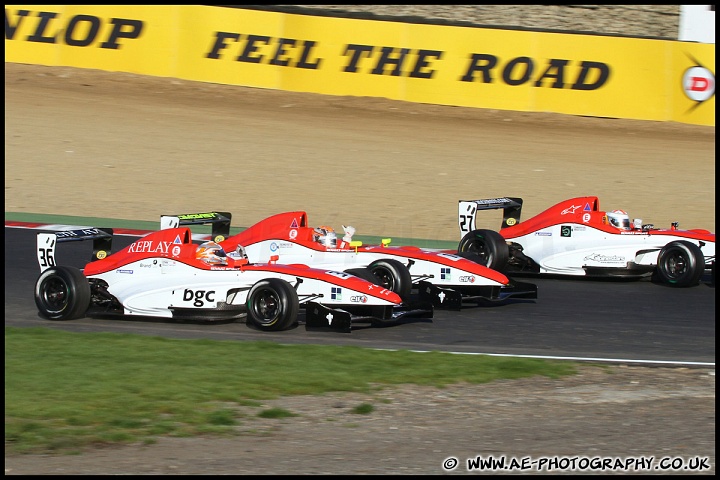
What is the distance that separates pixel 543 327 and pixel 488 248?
2848 mm

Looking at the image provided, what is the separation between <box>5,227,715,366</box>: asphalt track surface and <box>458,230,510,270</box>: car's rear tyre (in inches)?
29.8

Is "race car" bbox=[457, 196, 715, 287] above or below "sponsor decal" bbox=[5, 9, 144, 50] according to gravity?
below

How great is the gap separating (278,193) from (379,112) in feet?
18.6

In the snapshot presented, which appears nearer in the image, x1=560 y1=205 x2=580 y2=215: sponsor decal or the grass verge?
the grass verge

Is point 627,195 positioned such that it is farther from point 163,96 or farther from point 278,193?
point 163,96

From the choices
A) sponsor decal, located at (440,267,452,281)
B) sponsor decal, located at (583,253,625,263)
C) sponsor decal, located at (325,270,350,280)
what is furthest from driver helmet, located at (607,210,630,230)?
sponsor decal, located at (325,270,350,280)

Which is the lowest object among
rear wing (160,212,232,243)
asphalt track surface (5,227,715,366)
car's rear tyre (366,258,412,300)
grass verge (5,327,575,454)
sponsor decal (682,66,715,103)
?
grass verge (5,327,575,454)

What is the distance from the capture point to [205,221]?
14727 millimetres

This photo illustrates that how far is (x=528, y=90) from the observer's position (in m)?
25.1

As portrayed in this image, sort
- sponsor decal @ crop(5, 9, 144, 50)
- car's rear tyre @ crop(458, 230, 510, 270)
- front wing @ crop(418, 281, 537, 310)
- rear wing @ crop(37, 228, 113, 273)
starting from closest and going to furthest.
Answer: rear wing @ crop(37, 228, 113, 273) → front wing @ crop(418, 281, 537, 310) → car's rear tyre @ crop(458, 230, 510, 270) → sponsor decal @ crop(5, 9, 144, 50)

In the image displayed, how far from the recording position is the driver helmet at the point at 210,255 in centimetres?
1274

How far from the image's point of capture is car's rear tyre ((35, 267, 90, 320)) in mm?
12531

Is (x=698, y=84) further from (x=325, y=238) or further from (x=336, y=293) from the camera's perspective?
(x=336, y=293)

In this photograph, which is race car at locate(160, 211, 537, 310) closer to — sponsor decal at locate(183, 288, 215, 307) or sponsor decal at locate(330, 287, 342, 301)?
sponsor decal at locate(330, 287, 342, 301)
